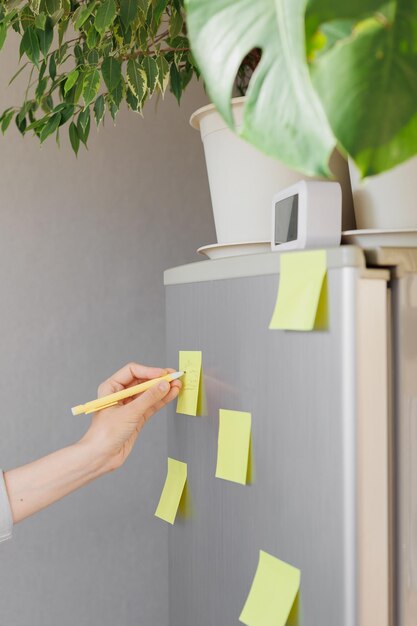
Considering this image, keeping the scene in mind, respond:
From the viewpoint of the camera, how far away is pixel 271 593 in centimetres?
85

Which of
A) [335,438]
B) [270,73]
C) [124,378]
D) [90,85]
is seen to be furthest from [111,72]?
[270,73]

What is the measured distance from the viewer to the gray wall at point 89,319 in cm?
210

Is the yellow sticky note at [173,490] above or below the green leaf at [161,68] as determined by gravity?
below

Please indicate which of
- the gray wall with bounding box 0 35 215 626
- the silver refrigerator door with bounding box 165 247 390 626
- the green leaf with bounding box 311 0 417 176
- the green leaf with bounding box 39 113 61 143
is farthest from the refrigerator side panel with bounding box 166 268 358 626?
the gray wall with bounding box 0 35 215 626

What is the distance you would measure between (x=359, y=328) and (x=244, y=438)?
0.27 m

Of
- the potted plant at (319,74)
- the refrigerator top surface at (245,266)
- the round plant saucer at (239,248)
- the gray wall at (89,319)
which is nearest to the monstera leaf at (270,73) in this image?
the potted plant at (319,74)

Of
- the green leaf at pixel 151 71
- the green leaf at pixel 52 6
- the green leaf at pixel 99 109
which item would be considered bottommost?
the green leaf at pixel 99 109

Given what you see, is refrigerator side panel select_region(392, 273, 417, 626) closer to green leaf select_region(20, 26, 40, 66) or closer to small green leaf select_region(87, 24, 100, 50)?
small green leaf select_region(87, 24, 100, 50)

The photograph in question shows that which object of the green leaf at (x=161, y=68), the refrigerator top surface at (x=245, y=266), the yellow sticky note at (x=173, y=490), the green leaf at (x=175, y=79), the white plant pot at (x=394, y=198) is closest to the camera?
the refrigerator top surface at (x=245, y=266)

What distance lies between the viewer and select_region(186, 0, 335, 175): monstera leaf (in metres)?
0.25

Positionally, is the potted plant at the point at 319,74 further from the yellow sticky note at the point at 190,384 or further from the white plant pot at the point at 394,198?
Result: the yellow sticky note at the point at 190,384

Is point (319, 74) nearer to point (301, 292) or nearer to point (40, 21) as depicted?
point (301, 292)

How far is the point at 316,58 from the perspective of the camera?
0.81 ft

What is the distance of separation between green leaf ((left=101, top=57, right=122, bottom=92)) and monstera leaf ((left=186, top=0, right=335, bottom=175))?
0.95 meters
